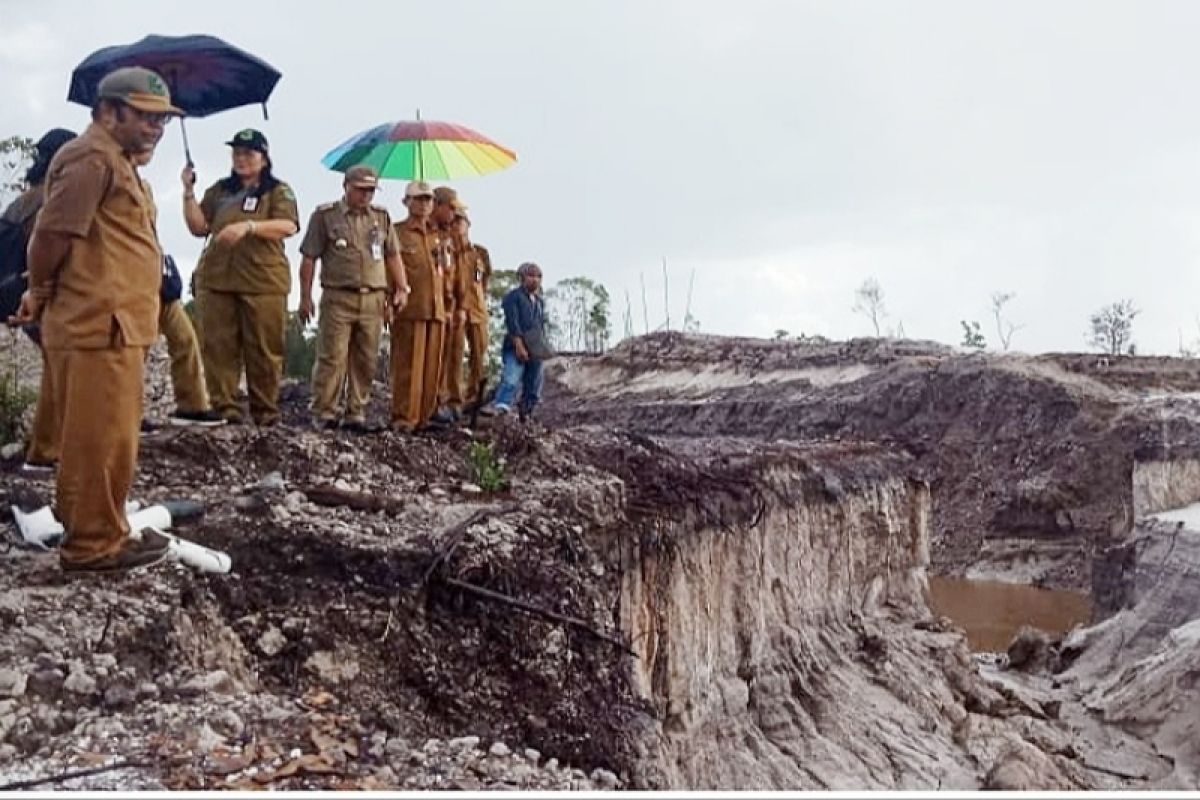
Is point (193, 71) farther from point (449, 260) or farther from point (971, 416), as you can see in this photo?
point (971, 416)

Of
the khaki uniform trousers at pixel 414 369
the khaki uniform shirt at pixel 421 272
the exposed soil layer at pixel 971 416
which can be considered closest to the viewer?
the khaki uniform trousers at pixel 414 369

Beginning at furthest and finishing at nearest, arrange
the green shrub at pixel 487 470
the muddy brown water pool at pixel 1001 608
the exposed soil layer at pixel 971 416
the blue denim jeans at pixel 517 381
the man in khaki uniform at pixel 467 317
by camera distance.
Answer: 1. the exposed soil layer at pixel 971 416
2. the muddy brown water pool at pixel 1001 608
3. the blue denim jeans at pixel 517 381
4. the man in khaki uniform at pixel 467 317
5. the green shrub at pixel 487 470

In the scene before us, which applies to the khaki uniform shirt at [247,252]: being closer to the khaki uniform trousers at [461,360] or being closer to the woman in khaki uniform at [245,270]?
the woman in khaki uniform at [245,270]

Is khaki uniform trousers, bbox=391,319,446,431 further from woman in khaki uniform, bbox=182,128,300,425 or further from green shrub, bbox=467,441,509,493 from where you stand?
woman in khaki uniform, bbox=182,128,300,425

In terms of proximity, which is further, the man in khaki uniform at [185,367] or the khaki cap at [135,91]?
the man in khaki uniform at [185,367]

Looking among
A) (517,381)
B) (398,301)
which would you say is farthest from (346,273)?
(517,381)

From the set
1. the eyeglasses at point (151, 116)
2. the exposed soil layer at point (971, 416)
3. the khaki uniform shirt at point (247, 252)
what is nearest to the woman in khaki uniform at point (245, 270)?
the khaki uniform shirt at point (247, 252)

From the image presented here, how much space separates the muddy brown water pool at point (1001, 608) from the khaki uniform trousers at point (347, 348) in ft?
57.9

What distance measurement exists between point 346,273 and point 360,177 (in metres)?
0.68

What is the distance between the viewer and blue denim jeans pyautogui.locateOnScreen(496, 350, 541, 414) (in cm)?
1158

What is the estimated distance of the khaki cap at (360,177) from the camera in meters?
8.88

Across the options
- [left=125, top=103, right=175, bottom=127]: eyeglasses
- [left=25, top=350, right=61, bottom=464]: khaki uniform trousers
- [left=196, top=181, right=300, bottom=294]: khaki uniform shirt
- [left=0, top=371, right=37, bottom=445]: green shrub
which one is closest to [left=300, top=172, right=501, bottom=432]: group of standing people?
[left=196, top=181, right=300, bottom=294]: khaki uniform shirt

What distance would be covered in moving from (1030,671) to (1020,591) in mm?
9456

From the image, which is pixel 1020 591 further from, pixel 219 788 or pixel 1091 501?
pixel 219 788
